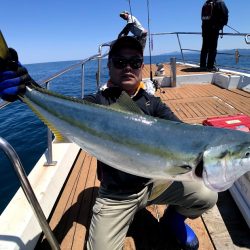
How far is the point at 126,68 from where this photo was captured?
10.1 ft

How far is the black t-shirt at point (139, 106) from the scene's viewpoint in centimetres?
287

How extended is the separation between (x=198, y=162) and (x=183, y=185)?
0.94 meters

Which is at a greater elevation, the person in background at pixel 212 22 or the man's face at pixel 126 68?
the man's face at pixel 126 68

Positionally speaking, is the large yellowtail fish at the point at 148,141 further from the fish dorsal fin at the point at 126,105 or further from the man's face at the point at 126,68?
the man's face at the point at 126,68

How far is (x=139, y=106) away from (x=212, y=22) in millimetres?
9567

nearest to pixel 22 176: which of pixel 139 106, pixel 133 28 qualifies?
pixel 139 106

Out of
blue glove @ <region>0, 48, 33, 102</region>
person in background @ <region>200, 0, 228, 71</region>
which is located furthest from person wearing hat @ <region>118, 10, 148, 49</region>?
blue glove @ <region>0, 48, 33, 102</region>

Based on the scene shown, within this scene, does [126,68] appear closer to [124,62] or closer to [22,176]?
[124,62]

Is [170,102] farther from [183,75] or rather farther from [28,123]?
[28,123]

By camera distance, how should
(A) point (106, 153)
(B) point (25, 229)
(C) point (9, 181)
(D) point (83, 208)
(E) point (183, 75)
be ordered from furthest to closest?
(E) point (183, 75) < (C) point (9, 181) < (D) point (83, 208) < (B) point (25, 229) < (A) point (106, 153)

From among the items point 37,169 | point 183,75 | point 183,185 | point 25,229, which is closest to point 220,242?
point 183,185

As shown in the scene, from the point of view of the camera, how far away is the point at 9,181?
657cm

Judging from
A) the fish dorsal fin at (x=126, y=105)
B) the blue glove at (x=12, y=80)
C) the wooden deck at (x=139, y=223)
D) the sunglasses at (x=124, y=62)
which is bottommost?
the wooden deck at (x=139, y=223)

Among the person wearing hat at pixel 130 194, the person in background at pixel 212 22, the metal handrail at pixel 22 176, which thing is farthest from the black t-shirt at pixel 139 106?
the person in background at pixel 212 22
